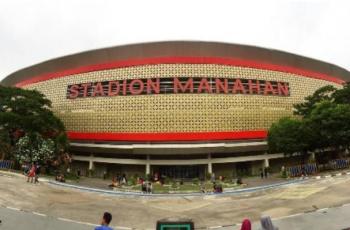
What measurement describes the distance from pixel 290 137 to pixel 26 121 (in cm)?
2810

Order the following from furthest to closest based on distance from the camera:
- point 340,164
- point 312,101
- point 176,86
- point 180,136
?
point 312,101 → point 176,86 → point 180,136 → point 340,164

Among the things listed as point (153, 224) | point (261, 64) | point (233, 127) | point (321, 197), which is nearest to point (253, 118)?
point (233, 127)

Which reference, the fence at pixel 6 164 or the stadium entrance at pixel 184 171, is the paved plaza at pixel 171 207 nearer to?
the fence at pixel 6 164

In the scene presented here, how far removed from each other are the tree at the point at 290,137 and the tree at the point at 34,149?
81.4ft

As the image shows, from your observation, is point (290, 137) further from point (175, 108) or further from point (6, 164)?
point (6, 164)

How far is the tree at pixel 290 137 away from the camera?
36.2 meters

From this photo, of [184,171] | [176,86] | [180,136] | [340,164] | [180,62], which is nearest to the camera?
[340,164]

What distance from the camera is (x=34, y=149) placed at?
121 feet

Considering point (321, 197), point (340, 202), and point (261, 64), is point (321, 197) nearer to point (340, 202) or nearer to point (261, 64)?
point (340, 202)

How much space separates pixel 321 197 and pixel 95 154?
109 feet

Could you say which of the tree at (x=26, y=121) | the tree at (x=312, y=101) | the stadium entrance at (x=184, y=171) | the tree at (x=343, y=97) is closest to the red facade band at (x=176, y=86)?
the tree at (x=312, y=101)

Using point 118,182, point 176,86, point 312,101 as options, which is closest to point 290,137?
point 312,101

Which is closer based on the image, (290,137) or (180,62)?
(290,137)

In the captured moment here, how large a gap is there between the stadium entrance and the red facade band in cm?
942
